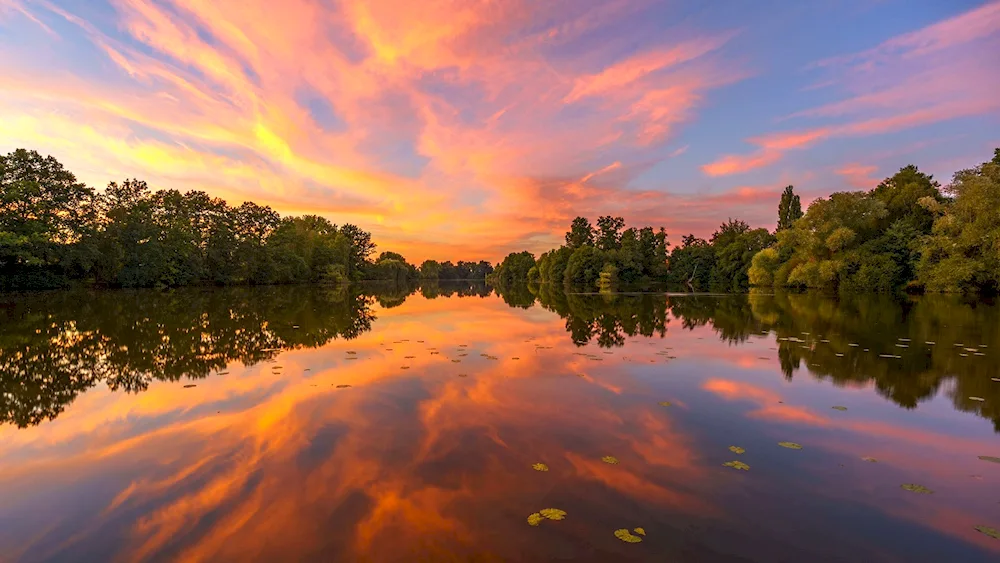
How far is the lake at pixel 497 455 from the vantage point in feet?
14.4

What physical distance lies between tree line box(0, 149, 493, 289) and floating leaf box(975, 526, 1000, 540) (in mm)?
59931

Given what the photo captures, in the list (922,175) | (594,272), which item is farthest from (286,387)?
(594,272)

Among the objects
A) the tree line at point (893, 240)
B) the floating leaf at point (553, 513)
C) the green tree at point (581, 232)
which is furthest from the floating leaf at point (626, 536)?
the green tree at point (581, 232)

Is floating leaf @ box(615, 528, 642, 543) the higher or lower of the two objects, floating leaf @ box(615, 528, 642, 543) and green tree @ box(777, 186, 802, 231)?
the lower

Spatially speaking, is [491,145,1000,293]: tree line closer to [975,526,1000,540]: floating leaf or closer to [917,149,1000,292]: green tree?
[917,149,1000,292]: green tree

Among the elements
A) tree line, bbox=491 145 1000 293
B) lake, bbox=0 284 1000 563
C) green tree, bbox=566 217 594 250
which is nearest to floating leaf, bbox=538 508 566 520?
lake, bbox=0 284 1000 563

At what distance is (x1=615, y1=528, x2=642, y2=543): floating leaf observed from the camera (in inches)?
170

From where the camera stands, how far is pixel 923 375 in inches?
444

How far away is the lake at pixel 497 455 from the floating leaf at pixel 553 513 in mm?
24

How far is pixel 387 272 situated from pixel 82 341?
13906cm

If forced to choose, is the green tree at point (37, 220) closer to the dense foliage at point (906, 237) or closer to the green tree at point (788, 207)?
the dense foliage at point (906, 237)

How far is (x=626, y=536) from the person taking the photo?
14.4ft

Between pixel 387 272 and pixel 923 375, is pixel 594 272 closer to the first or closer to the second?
pixel 387 272

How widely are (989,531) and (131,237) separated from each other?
72.3m
